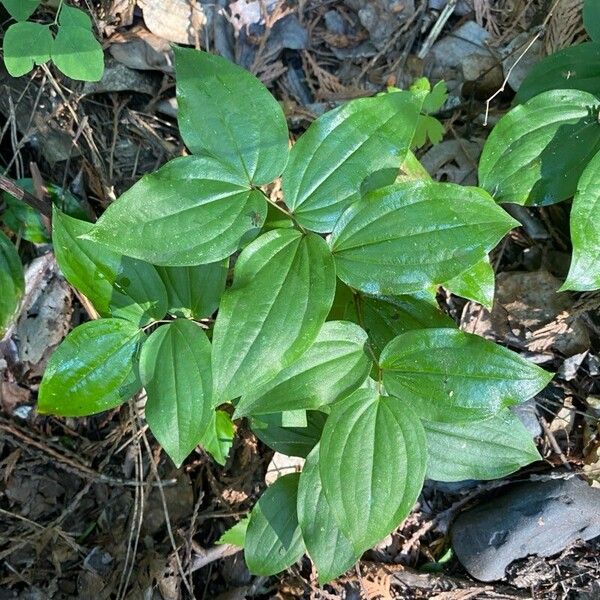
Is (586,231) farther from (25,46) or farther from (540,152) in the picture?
(25,46)

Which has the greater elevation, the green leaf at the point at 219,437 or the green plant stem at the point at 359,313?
the green plant stem at the point at 359,313

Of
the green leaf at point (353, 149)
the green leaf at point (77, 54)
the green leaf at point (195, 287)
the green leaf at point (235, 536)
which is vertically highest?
the green leaf at point (77, 54)

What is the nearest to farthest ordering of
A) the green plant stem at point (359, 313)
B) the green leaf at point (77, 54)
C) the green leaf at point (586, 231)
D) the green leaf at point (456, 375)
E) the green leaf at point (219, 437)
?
1. the green leaf at point (456, 375)
2. the green plant stem at point (359, 313)
3. the green leaf at point (586, 231)
4. the green leaf at point (77, 54)
5. the green leaf at point (219, 437)

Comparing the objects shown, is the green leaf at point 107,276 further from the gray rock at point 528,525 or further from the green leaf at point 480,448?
the gray rock at point 528,525

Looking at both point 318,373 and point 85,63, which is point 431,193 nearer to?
point 318,373

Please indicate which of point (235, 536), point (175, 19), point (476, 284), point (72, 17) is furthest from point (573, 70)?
point (235, 536)

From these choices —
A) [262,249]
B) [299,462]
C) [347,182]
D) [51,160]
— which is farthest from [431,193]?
[51,160]

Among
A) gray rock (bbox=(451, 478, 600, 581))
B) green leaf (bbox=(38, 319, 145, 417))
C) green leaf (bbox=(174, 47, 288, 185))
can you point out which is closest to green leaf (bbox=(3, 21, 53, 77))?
green leaf (bbox=(174, 47, 288, 185))

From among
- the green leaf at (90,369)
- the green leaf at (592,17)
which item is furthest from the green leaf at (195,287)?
the green leaf at (592,17)
